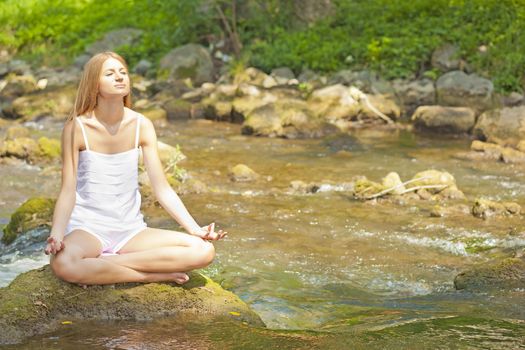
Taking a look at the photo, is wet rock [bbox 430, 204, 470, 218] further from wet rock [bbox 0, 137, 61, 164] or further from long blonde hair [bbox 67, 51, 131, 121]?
wet rock [bbox 0, 137, 61, 164]

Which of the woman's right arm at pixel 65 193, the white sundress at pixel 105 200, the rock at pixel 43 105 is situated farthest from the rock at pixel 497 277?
the rock at pixel 43 105

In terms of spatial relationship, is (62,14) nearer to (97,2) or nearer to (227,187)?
(97,2)

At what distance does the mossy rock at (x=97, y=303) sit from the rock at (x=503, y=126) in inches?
461

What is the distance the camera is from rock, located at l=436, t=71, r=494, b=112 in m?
19.9

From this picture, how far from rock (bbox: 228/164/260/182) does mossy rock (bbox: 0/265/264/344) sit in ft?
25.6

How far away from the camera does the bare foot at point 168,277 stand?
18.0 ft

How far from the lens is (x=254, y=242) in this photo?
9453mm

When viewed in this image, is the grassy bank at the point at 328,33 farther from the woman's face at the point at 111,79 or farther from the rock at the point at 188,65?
the woman's face at the point at 111,79

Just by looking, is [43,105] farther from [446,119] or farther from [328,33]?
[446,119]

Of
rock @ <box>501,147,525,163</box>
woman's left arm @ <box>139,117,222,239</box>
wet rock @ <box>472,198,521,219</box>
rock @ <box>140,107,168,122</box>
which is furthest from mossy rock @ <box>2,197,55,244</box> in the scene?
rock @ <box>140,107,168,122</box>

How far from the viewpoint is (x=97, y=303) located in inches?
211

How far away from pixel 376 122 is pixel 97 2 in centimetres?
1527

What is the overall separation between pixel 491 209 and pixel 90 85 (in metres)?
6.68

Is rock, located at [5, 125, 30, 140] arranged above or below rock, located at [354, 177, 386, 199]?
below
